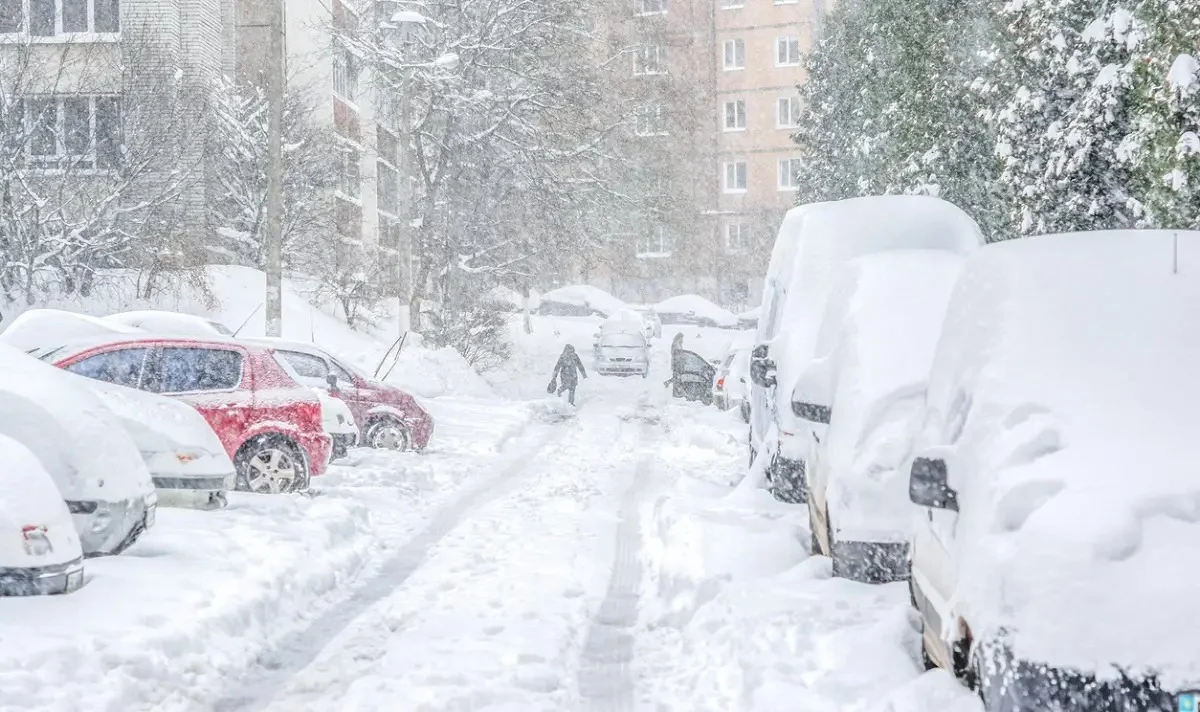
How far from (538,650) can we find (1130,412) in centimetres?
360

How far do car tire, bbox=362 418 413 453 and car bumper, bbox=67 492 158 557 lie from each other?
9117 mm

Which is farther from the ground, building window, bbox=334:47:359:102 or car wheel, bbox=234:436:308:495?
building window, bbox=334:47:359:102

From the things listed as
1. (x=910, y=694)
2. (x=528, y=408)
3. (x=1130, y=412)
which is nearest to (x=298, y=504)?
(x=910, y=694)

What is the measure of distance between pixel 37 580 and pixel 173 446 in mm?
3742

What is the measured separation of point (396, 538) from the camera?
38.9 ft

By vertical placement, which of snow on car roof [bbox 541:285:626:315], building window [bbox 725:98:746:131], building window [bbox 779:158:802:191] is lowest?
snow on car roof [bbox 541:285:626:315]

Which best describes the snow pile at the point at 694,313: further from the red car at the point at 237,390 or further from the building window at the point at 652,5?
the red car at the point at 237,390

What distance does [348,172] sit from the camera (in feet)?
130

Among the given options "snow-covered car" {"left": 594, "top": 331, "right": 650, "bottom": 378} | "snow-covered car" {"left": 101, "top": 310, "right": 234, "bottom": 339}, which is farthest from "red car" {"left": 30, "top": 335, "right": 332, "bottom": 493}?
"snow-covered car" {"left": 594, "top": 331, "right": 650, "bottom": 378}

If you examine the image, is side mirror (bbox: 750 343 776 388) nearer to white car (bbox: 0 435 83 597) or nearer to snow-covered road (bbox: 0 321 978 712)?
snow-covered road (bbox: 0 321 978 712)

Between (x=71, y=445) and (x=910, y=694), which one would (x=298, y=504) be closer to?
(x=71, y=445)

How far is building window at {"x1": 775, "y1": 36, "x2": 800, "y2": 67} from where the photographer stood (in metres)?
75.6

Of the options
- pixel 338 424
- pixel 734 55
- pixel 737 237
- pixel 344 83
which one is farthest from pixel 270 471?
pixel 734 55

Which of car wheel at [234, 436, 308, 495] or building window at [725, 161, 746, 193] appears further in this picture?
building window at [725, 161, 746, 193]
